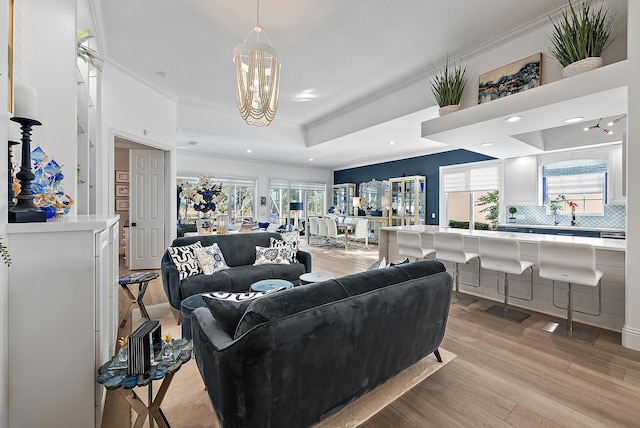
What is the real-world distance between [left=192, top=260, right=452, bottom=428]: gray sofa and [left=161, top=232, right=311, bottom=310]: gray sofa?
1524 millimetres

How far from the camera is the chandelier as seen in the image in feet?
8.39

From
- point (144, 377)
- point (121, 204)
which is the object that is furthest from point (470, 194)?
point (121, 204)

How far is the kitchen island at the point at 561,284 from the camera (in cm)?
288

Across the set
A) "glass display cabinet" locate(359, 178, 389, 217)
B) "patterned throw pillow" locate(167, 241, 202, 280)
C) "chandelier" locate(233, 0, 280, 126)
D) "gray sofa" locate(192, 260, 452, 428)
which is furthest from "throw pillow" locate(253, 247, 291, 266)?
"glass display cabinet" locate(359, 178, 389, 217)

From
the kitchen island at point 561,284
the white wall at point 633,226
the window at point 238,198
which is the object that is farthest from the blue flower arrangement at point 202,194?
the window at point 238,198

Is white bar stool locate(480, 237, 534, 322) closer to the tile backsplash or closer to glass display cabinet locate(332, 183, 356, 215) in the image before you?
the tile backsplash

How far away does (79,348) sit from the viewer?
1349mm

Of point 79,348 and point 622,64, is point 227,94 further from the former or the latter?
point 622,64

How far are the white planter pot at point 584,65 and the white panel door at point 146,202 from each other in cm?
587

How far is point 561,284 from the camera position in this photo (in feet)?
10.8

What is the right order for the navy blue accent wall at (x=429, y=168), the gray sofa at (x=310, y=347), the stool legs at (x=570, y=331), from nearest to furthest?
the gray sofa at (x=310, y=347) → the stool legs at (x=570, y=331) → the navy blue accent wall at (x=429, y=168)

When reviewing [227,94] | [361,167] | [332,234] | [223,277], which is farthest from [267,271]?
[361,167]

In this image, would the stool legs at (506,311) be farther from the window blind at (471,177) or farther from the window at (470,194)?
the window blind at (471,177)

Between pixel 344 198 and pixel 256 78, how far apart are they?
8.19 m
